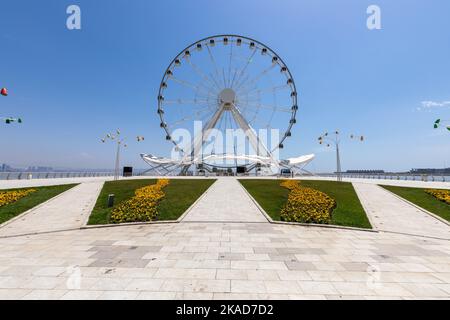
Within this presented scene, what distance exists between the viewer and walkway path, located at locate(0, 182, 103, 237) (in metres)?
10.2

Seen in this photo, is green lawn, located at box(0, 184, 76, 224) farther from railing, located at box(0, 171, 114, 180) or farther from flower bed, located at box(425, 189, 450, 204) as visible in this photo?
flower bed, located at box(425, 189, 450, 204)

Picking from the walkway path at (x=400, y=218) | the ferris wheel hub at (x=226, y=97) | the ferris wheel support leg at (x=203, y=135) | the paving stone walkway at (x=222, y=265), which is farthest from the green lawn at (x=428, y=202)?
the ferris wheel support leg at (x=203, y=135)

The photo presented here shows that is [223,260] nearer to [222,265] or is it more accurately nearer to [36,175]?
[222,265]

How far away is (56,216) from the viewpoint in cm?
1215

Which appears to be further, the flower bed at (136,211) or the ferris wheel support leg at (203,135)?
the ferris wheel support leg at (203,135)

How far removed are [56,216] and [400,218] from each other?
19705mm

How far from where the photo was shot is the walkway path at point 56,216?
1023 cm

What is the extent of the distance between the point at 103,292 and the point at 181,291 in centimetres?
169

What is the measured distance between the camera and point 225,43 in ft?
131

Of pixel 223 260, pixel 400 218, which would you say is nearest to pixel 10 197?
pixel 223 260

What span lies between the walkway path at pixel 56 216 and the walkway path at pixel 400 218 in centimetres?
1607

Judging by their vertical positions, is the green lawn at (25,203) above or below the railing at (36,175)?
below

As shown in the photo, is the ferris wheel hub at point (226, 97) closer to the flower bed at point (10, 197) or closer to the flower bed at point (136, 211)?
the flower bed at point (136, 211)
